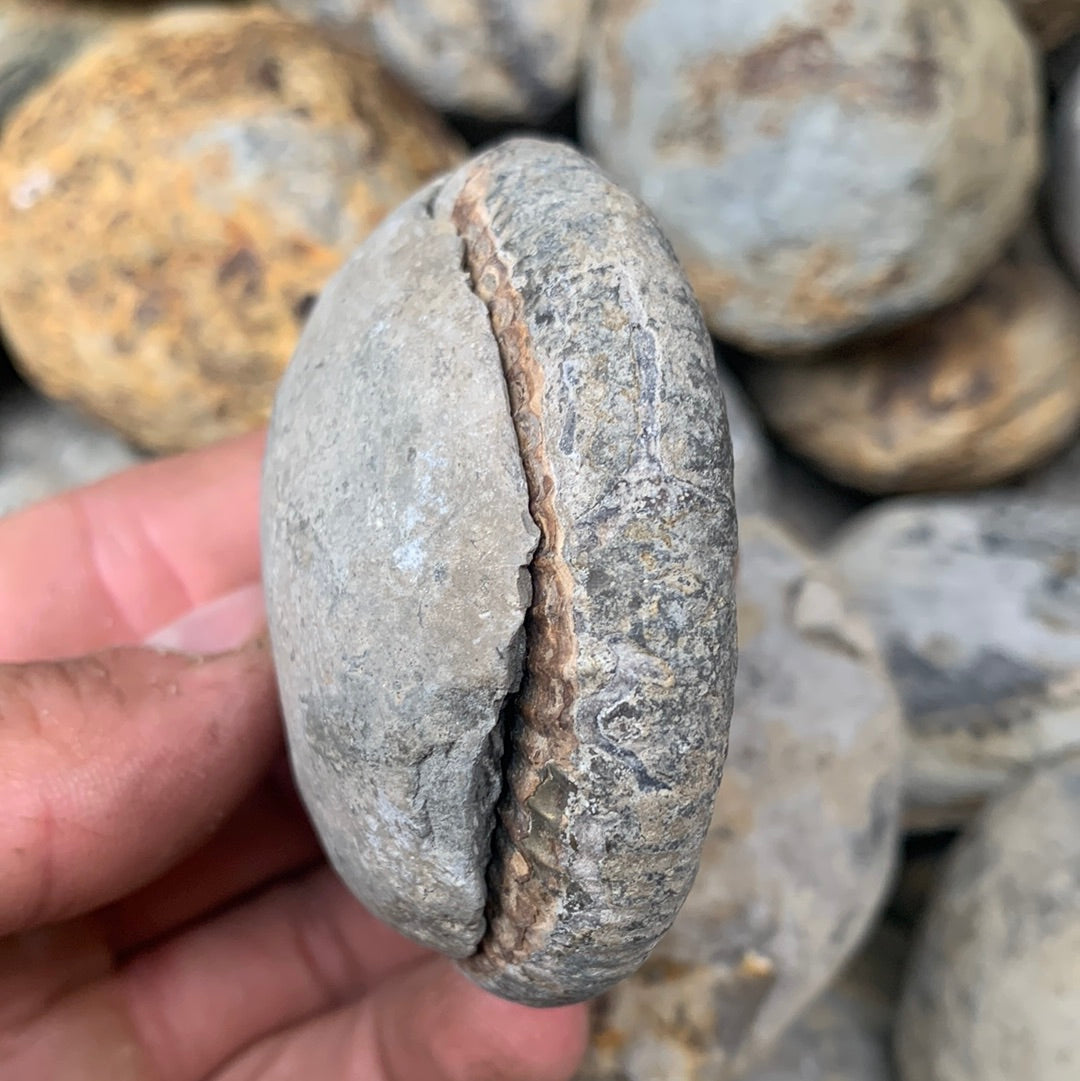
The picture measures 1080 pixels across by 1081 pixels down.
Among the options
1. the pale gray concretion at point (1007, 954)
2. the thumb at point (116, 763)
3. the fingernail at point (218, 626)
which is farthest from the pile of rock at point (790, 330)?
the thumb at point (116, 763)

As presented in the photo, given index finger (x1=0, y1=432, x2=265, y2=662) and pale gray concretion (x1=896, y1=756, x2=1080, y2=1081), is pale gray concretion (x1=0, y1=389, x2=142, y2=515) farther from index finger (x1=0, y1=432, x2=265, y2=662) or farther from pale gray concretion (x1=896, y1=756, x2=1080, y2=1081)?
pale gray concretion (x1=896, y1=756, x2=1080, y2=1081)

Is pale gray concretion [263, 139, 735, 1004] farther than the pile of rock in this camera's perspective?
No

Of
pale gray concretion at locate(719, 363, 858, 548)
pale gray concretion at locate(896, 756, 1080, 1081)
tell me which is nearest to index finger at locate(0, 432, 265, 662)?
pale gray concretion at locate(719, 363, 858, 548)

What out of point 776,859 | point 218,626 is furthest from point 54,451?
point 776,859

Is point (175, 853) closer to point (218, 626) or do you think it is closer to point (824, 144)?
point (218, 626)

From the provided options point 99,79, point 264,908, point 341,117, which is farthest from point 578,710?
point 99,79

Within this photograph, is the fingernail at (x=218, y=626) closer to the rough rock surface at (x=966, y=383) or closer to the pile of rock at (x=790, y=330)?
the pile of rock at (x=790, y=330)
